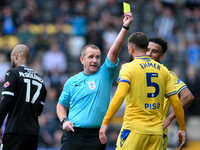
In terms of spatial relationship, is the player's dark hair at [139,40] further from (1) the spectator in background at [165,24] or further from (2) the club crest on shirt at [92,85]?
(1) the spectator in background at [165,24]

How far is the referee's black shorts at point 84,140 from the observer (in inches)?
247

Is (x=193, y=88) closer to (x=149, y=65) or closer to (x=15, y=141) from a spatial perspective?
(x=149, y=65)

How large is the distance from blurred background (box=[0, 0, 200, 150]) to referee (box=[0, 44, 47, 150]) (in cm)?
661

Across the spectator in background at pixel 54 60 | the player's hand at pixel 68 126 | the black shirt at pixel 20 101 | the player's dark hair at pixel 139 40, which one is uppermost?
the player's dark hair at pixel 139 40

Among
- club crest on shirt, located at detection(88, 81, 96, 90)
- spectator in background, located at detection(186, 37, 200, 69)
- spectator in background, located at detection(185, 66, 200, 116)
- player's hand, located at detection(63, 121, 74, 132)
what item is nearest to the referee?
player's hand, located at detection(63, 121, 74, 132)

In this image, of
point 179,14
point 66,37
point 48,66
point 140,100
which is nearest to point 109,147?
point 48,66

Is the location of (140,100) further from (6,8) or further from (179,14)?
(179,14)

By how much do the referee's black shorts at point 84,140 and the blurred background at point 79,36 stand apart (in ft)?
22.4

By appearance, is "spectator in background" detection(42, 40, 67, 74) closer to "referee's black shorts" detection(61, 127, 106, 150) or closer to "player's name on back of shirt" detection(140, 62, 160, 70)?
"referee's black shorts" detection(61, 127, 106, 150)

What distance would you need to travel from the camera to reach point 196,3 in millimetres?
20531

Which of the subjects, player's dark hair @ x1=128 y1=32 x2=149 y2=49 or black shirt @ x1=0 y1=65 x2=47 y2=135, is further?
black shirt @ x1=0 y1=65 x2=47 y2=135

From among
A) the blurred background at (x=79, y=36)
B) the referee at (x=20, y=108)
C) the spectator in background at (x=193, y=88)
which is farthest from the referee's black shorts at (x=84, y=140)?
the spectator in background at (x=193, y=88)

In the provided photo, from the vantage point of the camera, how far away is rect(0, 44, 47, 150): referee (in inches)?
251

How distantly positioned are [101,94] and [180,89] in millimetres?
1443
